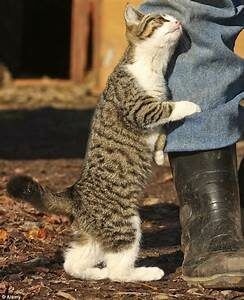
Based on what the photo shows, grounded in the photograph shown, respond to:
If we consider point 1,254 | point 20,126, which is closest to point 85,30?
point 20,126

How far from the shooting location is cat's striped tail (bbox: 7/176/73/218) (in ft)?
11.6

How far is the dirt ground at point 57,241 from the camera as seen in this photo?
131 inches

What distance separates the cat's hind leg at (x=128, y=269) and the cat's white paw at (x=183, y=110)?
48cm

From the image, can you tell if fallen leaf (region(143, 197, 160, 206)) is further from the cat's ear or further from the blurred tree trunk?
the blurred tree trunk

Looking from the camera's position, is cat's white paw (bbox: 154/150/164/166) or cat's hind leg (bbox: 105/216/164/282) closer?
cat's hind leg (bbox: 105/216/164/282)

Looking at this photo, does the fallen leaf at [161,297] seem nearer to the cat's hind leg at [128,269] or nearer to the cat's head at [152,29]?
the cat's hind leg at [128,269]

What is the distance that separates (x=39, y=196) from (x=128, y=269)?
0.47m

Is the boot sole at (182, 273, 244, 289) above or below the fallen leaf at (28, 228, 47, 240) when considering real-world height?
above

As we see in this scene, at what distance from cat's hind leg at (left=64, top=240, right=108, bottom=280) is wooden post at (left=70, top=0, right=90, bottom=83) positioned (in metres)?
8.04

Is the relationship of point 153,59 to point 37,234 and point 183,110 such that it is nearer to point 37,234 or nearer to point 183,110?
point 183,110

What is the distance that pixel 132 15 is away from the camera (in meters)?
3.90

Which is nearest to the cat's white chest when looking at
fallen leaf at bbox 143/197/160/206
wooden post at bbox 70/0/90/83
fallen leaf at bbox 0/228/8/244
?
fallen leaf at bbox 0/228/8/244

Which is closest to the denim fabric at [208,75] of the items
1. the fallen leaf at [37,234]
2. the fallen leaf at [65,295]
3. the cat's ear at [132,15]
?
the cat's ear at [132,15]

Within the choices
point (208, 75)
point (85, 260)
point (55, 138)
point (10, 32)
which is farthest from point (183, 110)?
point (10, 32)
